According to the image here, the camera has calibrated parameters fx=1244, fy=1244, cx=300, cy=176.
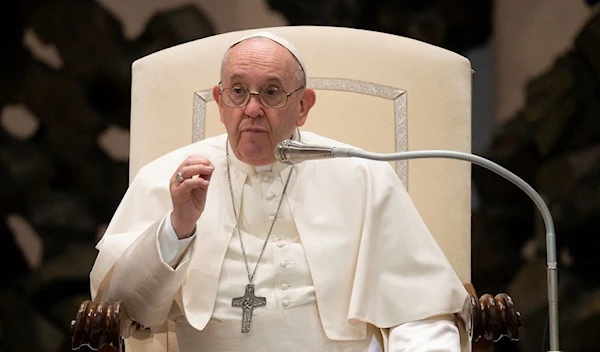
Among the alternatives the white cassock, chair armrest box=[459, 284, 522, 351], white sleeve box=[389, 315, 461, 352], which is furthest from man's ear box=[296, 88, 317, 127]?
chair armrest box=[459, 284, 522, 351]

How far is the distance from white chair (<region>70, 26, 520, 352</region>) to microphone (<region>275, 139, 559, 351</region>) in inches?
53.7

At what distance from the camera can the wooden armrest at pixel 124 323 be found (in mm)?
3359

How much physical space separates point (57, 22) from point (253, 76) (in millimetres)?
2609

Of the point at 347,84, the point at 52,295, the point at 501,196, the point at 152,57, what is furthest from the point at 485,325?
the point at 52,295

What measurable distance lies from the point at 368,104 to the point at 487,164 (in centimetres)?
156

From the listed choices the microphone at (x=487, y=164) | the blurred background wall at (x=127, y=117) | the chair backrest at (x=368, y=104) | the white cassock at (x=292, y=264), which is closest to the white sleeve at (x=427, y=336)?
the white cassock at (x=292, y=264)

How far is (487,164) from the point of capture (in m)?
2.83

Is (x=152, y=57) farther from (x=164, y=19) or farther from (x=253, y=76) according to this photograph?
(x=164, y=19)

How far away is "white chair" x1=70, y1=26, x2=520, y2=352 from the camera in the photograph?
14.1 ft

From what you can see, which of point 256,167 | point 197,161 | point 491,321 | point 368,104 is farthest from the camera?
point 368,104

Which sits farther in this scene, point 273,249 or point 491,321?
point 273,249

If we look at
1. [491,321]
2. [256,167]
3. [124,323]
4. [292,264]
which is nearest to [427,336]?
[491,321]

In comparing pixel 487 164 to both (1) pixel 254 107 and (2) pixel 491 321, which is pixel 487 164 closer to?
(2) pixel 491 321

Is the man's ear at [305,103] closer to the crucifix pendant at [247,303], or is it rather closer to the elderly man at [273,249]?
the elderly man at [273,249]
